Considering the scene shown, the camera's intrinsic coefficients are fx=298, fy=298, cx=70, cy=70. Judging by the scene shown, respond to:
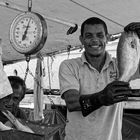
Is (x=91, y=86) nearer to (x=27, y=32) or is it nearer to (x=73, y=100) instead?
(x=73, y=100)

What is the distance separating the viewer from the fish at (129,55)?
1968 millimetres

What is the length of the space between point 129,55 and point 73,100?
0.55m

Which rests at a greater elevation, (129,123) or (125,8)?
(125,8)

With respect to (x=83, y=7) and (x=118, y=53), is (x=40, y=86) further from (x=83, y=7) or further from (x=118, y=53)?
(x=118, y=53)

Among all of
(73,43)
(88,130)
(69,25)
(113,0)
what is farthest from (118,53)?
(73,43)

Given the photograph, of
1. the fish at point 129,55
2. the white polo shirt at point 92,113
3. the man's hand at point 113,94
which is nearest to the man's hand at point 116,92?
the man's hand at point 113,94

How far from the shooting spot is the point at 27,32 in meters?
3.47

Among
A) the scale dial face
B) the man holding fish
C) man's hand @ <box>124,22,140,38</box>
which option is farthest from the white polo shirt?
the scale dial face

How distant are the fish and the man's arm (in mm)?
400

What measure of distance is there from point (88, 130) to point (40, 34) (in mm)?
1383

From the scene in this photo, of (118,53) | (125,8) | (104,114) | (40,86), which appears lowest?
(40,86)

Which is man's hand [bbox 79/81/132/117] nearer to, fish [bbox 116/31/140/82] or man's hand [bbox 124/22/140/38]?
fish [bbox 116/31/140/82]

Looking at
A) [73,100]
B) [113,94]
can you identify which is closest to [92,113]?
[73,100]

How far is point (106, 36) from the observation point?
254 cm
